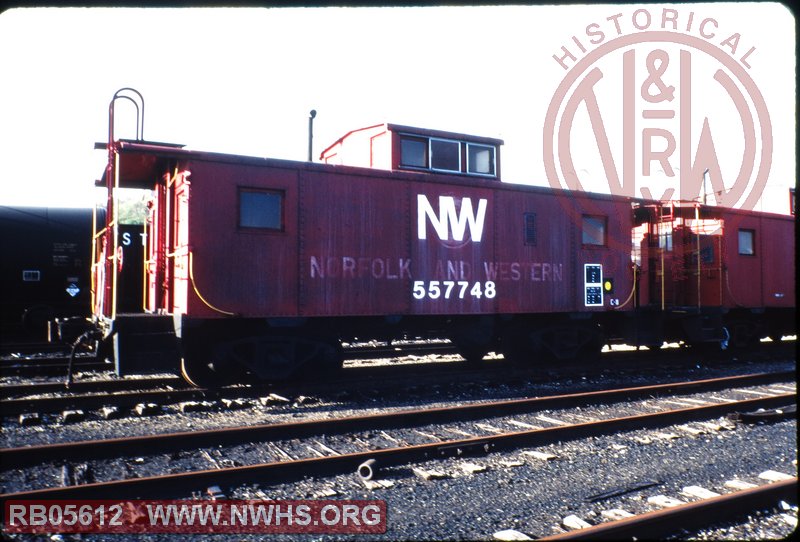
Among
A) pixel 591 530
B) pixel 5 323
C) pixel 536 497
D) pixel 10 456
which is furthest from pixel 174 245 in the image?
pixel 5 323

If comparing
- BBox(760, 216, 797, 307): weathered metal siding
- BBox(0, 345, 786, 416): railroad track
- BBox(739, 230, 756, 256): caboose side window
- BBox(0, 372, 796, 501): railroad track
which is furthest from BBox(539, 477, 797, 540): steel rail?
BBox(760, 216, 797, 307): weathered metal siding

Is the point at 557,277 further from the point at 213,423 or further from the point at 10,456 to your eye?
the point at 10,456

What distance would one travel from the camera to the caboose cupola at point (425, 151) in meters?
10.1

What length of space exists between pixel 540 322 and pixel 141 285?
7660 millimetres

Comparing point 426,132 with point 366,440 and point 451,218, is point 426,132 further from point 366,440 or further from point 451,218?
point 366,440

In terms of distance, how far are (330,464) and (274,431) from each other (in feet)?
4.25

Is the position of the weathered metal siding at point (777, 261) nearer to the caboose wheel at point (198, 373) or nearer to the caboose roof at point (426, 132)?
the caboose roof at point (426, 132)

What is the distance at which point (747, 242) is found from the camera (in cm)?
1388

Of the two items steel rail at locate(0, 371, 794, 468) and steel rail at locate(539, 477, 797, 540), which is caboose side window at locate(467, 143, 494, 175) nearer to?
steel rail at locate(0, 371, 794, 468)

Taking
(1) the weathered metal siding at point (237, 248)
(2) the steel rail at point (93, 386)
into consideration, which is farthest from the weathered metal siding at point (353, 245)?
(2) the steel rail at point (93, 386)

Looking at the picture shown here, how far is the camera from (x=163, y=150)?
307 inches

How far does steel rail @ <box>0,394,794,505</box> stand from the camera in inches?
170

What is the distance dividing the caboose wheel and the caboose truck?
0.08 feet

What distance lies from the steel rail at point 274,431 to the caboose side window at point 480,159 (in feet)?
15.7
